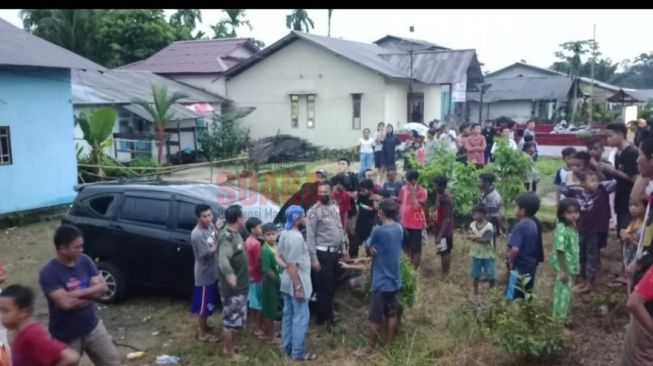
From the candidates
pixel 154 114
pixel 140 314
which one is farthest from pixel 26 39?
pixel 140 314

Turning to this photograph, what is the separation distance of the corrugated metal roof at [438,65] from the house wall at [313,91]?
1813 mm

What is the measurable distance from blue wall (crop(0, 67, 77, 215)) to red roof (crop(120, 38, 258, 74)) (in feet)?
46.4

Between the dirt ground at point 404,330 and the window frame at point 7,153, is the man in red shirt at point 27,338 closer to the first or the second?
the dirt ground at point 404,330

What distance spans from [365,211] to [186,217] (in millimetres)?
2476

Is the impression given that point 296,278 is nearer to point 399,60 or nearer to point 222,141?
point 222,141

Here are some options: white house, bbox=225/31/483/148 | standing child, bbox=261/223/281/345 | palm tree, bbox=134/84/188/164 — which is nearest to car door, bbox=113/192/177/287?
standing child, bbox=261/223/281/345

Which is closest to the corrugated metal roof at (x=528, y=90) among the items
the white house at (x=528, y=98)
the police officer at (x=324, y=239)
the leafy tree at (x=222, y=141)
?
the white house at (x=528, y=98)

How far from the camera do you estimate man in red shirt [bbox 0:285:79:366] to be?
11.0ft

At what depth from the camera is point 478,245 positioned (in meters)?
6.82

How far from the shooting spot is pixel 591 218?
6.76 metres

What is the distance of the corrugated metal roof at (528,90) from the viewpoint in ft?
119

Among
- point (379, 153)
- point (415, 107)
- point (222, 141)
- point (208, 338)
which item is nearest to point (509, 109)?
point (415, 107)
